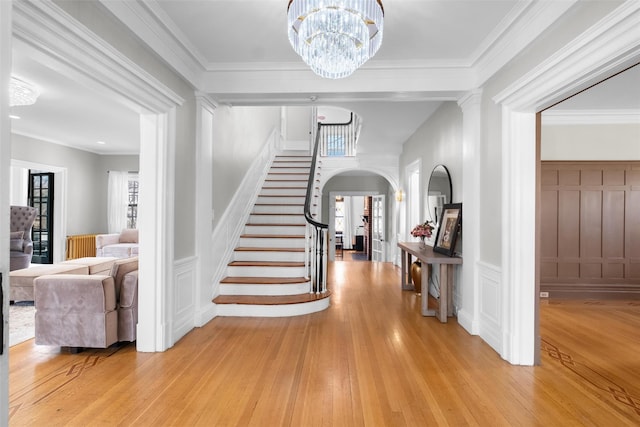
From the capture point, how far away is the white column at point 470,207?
346 cm

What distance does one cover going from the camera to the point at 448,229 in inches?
166

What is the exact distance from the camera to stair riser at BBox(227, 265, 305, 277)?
4.51m

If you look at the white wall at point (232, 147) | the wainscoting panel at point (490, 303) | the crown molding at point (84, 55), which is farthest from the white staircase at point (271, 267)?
the crown molding at point (84, 55)

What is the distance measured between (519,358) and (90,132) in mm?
7821

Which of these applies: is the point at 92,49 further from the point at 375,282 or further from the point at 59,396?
the point at 375,282

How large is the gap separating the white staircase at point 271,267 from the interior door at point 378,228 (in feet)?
11.3

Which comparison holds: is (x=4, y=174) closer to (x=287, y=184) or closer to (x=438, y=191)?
(x=438, y=191)

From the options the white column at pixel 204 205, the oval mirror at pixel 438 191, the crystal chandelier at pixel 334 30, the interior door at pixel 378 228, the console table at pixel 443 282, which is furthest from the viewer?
the interior door at pixel 378 228

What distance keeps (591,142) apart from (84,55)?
6.01 meters

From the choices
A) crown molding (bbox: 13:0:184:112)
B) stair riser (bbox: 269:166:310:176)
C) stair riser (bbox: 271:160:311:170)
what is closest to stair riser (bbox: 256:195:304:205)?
stair riser (bbox: 269:166:310:176)

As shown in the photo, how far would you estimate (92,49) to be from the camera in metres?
2.11

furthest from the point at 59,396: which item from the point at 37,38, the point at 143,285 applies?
the point at 37,38

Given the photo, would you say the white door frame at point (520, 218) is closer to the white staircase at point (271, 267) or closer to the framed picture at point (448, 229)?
the framed picture at point (448, 229)

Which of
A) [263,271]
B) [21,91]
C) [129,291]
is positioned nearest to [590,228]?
[263,271]
